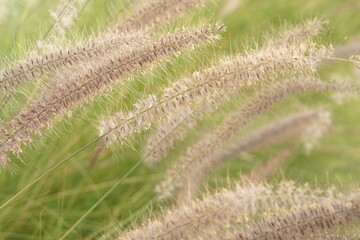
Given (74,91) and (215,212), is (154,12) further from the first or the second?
(215,212)

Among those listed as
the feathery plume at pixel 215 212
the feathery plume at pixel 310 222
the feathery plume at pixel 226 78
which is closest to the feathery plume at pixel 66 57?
the feathery plume at pixel 226 78

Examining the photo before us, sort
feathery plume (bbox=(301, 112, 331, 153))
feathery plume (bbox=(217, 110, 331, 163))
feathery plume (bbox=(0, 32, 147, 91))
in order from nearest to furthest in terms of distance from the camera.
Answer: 1. feathery plume (bbox=(0, 32, 147, 91))
2. feathery plume (bbox=(217, 110, 331, 163))
3. feathery plume (bbox=(301, 112, 331, 153))

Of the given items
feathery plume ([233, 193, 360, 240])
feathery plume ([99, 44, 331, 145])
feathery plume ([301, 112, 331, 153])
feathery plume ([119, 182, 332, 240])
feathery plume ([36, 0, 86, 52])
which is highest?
feathery plume ([36, 0, 86, 52])

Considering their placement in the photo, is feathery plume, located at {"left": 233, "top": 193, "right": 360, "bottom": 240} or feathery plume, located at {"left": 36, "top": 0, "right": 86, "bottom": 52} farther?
feathery plume, located at {"left": 36, "top": 0, "right": 86, "bottom": 52}

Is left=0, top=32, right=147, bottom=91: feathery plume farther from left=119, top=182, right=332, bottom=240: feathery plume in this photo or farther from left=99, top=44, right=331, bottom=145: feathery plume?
left=119, top=182, right=332, bottom=240: feathery plume

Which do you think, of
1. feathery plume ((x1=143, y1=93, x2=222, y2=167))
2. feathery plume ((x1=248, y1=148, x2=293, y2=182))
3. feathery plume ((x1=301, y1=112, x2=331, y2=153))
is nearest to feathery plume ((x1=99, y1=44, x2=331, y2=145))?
feathery plume ((x1=143, y1=93, x2=222, y2=167))

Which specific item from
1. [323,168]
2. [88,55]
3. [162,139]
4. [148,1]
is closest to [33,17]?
[148,1]
